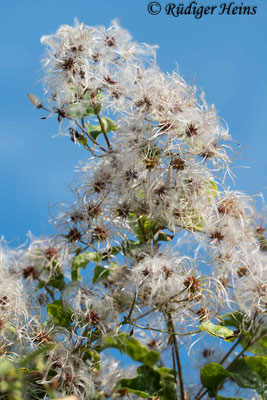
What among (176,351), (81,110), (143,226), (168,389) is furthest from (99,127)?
(168,389)

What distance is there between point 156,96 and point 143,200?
400 millimetres

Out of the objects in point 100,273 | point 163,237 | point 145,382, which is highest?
point 163,237

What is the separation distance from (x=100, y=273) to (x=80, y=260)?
0.33 ft

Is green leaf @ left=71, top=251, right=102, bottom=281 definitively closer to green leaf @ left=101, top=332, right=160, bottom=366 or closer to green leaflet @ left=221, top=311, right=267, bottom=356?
green leaf @ left=101, top=332, right=160, bottom=366

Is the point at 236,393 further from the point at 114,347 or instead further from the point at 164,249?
the point at 164,249

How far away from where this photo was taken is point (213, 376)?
5.81ft

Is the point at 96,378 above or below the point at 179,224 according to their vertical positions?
below

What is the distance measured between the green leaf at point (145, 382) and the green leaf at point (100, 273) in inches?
13.6

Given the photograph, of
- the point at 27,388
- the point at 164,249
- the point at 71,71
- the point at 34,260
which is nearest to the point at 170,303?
the point at 164,249

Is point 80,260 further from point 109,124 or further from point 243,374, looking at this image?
point 243,374

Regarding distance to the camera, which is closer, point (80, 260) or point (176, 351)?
point (176, 351)

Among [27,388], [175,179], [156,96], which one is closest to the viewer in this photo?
[27,388]

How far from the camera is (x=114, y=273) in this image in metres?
1.93

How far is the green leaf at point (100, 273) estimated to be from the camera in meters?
1.92
